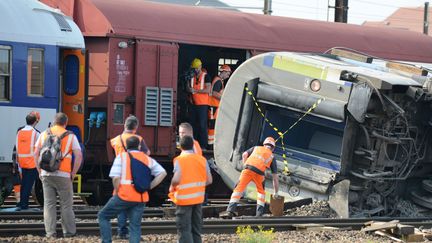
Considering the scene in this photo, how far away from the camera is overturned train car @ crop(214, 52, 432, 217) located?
44.9 feet

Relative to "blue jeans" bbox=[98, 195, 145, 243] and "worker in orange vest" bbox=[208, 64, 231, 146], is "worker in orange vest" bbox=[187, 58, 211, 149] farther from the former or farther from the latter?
"blue jeans" bbox=[98, 195, 145, 243]

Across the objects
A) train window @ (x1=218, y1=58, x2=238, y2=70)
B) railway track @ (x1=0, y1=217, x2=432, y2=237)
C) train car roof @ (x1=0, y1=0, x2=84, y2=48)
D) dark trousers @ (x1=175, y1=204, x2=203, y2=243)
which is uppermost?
train car roof @ (x1=0, y1=0, x2=84, y2=48)

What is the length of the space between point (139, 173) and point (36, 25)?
6082 mm

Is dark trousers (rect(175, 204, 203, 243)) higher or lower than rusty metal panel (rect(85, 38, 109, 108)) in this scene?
lower

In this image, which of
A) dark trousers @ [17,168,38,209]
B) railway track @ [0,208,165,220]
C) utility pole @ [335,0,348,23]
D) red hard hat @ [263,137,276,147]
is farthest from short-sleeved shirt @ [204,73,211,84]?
utility pole @ [335,0,348,23]

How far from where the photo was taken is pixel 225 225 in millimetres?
12023

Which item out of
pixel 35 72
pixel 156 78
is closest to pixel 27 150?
pixel 35 72

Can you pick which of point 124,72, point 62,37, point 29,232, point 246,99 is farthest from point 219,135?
point 29,232

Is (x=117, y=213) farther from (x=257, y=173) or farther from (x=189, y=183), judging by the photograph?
(x=257, y=173)

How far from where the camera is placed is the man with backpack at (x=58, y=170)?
414 inches

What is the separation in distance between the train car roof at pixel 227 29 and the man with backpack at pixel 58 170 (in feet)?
17.2

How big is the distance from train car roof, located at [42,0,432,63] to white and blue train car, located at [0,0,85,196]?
0.69m

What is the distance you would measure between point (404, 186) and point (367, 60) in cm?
230

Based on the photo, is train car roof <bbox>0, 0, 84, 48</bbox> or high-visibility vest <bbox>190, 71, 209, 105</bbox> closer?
train car roof <bbox>0, 0, 84, 48</bbox>
